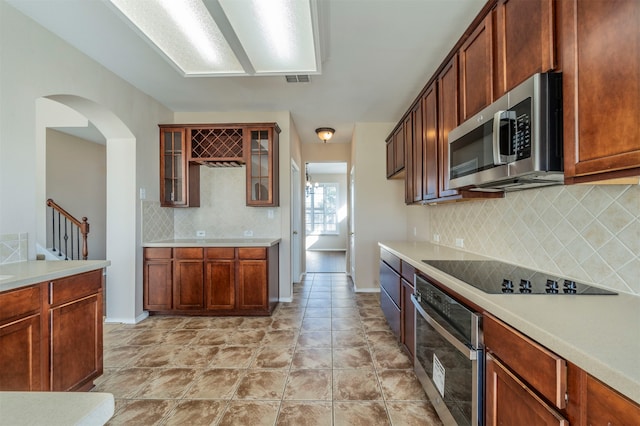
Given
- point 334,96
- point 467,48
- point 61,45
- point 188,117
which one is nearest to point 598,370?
point 467,48

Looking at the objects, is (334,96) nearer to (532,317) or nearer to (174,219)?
(174,219)

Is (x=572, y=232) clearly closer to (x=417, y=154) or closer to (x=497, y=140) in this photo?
(x=497, y=140)

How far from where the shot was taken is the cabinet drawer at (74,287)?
66.1 inches

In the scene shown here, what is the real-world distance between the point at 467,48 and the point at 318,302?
3292 millimetres

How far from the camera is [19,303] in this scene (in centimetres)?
148

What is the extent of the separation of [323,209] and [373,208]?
231 inches

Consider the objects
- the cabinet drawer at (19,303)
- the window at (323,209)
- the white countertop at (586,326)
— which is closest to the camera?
the white countertop at (586,326)

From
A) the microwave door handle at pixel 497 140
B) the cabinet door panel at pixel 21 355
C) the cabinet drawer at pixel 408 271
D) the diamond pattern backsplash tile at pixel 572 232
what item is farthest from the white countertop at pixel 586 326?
the cabinet door panel at pixel 21 355

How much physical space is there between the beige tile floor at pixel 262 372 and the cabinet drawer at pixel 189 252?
2.44 feet

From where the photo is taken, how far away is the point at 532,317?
94 cm

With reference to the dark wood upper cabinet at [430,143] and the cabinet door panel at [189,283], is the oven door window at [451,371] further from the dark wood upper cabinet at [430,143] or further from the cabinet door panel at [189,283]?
the cabinet door panel at [189,283]

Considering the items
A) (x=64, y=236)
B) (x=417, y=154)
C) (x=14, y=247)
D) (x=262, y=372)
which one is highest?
(x=417, y=154)

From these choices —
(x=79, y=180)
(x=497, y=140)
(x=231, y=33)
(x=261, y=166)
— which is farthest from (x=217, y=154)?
(x=79, y=180)

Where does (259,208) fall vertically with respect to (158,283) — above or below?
above
